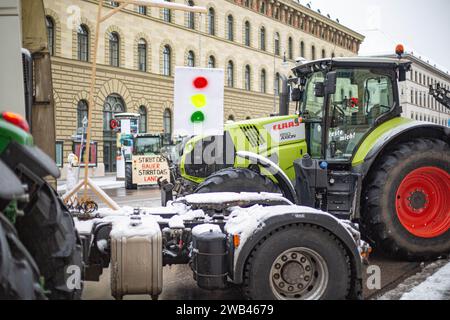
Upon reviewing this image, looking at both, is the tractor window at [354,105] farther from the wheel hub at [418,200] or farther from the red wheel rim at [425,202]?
the wheel hub at [418,200]

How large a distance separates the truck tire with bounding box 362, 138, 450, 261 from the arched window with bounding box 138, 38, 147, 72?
33.5 metres

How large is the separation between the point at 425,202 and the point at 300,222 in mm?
3389

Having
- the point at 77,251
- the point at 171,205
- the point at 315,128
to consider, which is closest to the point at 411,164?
the point at 315,128

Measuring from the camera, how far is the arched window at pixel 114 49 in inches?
1406

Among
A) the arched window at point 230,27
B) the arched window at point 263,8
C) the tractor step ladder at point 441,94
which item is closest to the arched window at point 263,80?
the arched window at point 230,27

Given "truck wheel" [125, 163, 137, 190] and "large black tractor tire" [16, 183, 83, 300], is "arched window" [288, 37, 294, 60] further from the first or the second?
"large black tractor tire" [16, 183, 83, 300]

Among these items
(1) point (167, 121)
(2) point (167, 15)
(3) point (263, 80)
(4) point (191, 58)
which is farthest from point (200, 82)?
(3) point (263, 80)

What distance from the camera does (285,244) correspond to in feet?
12.9

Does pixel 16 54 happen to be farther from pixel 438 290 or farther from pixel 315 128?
pixel 315 128

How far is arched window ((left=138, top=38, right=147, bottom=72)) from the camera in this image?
38.0m

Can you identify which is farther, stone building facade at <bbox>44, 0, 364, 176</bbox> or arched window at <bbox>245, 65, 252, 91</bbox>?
arched window at <bbox>245, 65, 252, 91</bbox>

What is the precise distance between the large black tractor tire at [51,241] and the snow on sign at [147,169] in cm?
2052

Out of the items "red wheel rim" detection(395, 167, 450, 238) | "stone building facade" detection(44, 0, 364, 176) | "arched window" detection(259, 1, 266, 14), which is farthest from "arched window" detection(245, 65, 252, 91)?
"red wheel rim" detection(395, 167, 450, 238)
